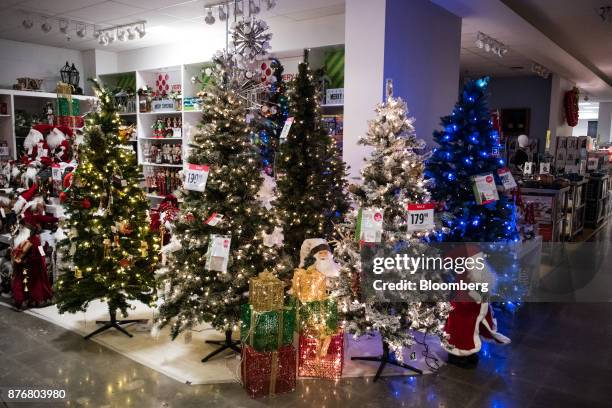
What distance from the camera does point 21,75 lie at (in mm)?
7348

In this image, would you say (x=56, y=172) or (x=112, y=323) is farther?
(x=56, y=172)

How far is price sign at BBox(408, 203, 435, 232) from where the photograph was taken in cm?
324

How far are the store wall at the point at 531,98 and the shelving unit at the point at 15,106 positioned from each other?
28.1 feet

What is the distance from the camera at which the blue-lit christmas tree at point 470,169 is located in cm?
384

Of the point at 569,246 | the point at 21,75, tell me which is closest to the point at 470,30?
the point at 569,246

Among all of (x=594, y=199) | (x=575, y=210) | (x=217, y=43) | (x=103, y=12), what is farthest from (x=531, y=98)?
(x=103, y=12)

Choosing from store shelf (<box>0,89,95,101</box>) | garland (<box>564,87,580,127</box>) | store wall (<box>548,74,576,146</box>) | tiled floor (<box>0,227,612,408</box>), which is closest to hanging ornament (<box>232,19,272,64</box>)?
tiled floor (<box>0,227,612,408</box>)

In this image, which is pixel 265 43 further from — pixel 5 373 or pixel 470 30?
pixel 5 373

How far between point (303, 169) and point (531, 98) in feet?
26.7

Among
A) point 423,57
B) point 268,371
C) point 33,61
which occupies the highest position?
point 33,61

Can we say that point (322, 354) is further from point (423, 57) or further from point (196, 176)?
point (423, 57)

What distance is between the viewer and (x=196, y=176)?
3.38m

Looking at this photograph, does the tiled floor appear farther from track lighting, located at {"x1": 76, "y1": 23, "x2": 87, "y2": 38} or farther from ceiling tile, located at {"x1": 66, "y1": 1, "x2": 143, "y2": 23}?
track lighting, located at {"x1": 76, "y1": 23, "x2": 87, "y2": 38}

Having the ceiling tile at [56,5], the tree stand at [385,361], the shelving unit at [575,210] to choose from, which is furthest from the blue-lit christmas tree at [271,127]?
the shelving unit at [575,210]
